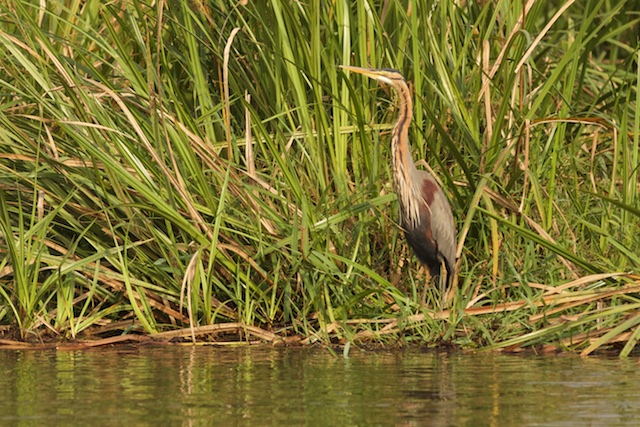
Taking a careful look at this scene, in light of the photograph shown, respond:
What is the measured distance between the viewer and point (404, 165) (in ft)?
22.1

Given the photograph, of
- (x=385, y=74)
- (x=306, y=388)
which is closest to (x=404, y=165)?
(x=385, y=74)

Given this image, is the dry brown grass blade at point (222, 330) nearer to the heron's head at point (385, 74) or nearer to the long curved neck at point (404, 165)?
the long curved neck at point (404, 165)

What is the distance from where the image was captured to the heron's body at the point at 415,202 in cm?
673

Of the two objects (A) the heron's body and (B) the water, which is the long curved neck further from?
(B) the water

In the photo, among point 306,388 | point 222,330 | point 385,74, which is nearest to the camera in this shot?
point 306,388

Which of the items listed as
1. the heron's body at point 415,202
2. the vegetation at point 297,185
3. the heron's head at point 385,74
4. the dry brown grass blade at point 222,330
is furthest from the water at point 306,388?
the heron's head at point 385,74

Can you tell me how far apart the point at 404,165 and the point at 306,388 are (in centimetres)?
205

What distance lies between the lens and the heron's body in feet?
22.1

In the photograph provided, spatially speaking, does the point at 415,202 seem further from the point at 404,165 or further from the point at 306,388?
the point at 306,388

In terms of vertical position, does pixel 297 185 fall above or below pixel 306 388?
above

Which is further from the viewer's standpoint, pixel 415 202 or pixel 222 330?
pixel 415 202

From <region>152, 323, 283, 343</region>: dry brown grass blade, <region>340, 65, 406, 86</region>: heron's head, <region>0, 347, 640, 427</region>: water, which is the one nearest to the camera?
<region>0, 347, 640, 427</region>: water

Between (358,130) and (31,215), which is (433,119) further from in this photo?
(31,215)

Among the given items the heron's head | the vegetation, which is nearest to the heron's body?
the heron's head
